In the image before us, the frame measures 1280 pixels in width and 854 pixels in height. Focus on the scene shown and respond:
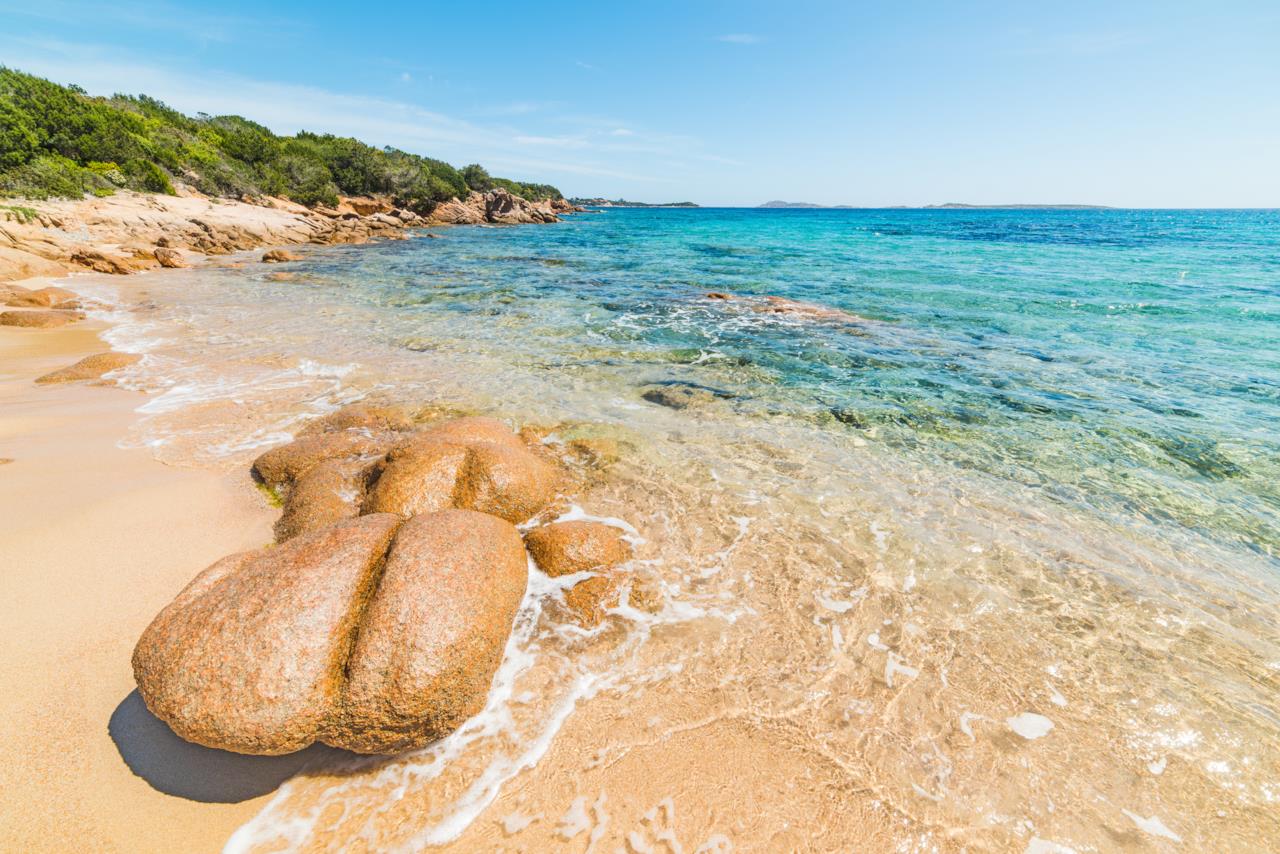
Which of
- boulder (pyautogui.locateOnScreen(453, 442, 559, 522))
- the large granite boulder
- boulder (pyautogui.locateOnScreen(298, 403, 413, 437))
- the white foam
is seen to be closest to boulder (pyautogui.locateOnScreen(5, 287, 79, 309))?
boulder (pyautogui.locateOnScreen(298, 403, 413, 437))

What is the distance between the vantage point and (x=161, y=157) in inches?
1207

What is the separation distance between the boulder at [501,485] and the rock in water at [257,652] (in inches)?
67.6

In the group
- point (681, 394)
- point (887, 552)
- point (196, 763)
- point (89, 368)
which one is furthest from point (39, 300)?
point (887, 552)

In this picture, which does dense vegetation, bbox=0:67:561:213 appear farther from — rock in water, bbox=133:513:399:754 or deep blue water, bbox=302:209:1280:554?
rock in water, bbox=133:513:399:754

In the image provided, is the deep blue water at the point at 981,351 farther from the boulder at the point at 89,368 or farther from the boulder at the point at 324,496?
the boulder at the point at 89,368

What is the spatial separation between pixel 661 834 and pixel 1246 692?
14.3ft

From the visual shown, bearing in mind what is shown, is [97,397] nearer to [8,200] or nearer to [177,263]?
[177,263]

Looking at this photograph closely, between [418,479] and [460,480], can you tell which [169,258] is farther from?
[460,480]

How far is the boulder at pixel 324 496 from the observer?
15.6 feet

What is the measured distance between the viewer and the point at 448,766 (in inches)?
119

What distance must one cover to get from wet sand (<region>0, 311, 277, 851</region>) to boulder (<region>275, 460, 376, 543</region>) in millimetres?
258

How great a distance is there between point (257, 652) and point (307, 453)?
352 cm

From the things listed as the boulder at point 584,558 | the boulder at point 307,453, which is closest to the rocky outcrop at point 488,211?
the boulder at point 307,453

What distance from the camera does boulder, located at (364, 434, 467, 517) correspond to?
4.77 m
